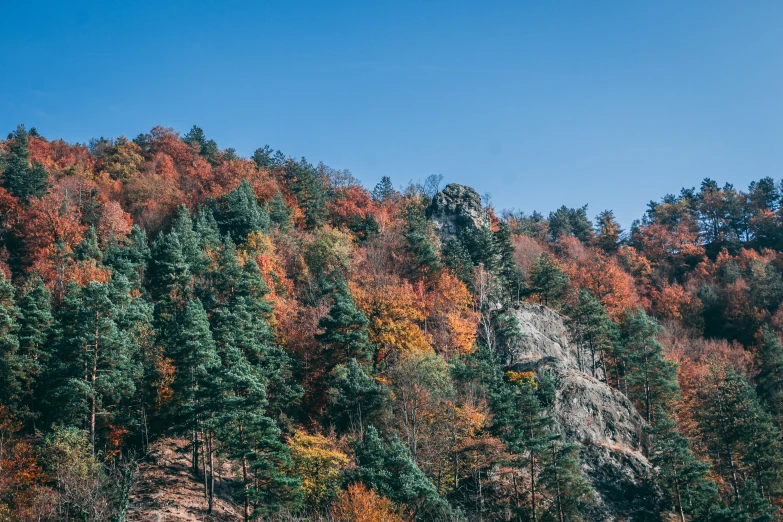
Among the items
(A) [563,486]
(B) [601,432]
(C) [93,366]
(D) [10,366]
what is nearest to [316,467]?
(C) [93,366]

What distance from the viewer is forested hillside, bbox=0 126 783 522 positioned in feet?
112

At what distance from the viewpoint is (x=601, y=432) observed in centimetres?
4862

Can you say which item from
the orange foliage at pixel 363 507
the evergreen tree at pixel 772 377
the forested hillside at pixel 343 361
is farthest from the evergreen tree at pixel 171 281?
the evergreen tree at pixel 772 377

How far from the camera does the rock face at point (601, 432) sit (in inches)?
1732

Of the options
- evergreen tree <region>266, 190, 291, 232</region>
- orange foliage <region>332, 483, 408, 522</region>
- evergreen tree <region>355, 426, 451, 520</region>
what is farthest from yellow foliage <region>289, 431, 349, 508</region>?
evergreen tree <region>266, 190, 291, 232</region>

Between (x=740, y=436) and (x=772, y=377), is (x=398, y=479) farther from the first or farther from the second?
(x=772, y=377)

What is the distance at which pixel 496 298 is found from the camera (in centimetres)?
6431

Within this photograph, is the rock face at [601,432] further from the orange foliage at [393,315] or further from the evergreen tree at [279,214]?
the evergreen tree at [279,214]

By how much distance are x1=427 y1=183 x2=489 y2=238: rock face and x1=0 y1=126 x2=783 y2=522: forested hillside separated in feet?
1.19

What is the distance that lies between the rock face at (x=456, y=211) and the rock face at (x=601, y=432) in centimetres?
2778

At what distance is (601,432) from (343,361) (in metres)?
22.5

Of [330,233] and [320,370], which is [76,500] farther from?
[330,233]

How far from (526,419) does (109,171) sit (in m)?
71.1

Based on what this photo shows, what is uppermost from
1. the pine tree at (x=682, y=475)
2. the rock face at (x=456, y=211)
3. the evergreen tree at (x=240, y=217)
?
the rock face at (x=456, y=211)
